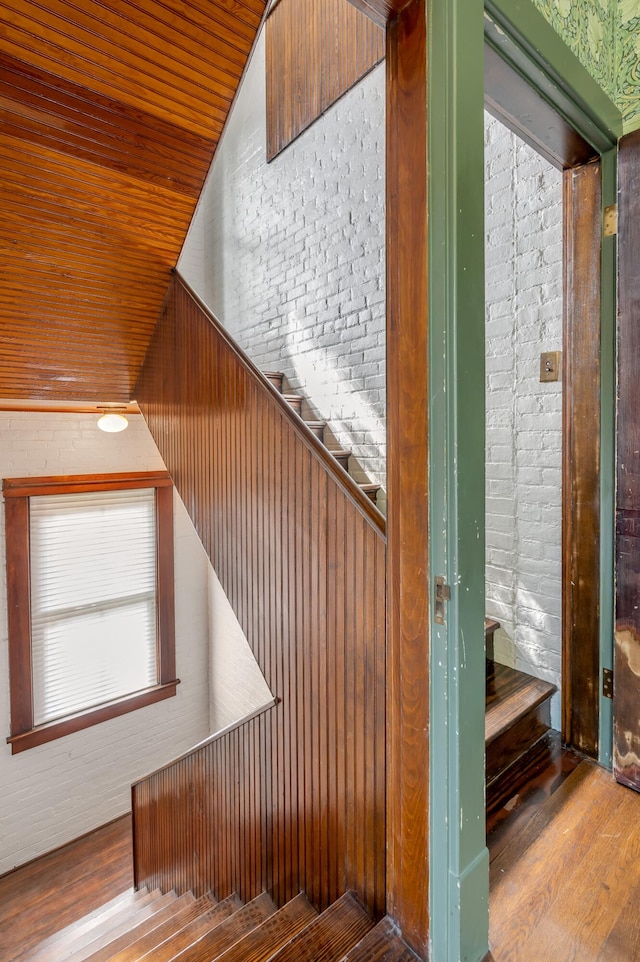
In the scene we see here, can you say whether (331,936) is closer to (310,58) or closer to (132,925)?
(132,925)

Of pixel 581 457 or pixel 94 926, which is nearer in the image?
pixel 581 457

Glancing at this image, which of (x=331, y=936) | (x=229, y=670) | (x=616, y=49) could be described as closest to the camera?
(x=331, y=936)

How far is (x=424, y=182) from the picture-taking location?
973 mm

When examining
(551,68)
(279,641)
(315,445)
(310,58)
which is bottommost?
(279,641)

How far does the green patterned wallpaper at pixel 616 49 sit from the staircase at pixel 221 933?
223cm

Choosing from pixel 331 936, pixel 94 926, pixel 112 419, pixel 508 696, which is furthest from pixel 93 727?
pixel 508 696

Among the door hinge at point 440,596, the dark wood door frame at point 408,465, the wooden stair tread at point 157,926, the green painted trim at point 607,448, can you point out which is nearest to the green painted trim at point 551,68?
the dark wood door frame at point 408,465

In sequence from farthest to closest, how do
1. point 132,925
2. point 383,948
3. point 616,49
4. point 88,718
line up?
1. point 88,718
2. point 132,925
3. point 616,49
4. point 383,948

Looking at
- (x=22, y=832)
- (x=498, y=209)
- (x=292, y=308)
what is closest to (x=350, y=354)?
(x=292, y=308)

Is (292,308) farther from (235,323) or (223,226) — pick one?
(223,226)

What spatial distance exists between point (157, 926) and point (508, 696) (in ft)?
5.83

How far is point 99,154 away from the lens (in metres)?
1.77

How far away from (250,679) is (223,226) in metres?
3.62

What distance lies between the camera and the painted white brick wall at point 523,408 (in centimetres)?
177
